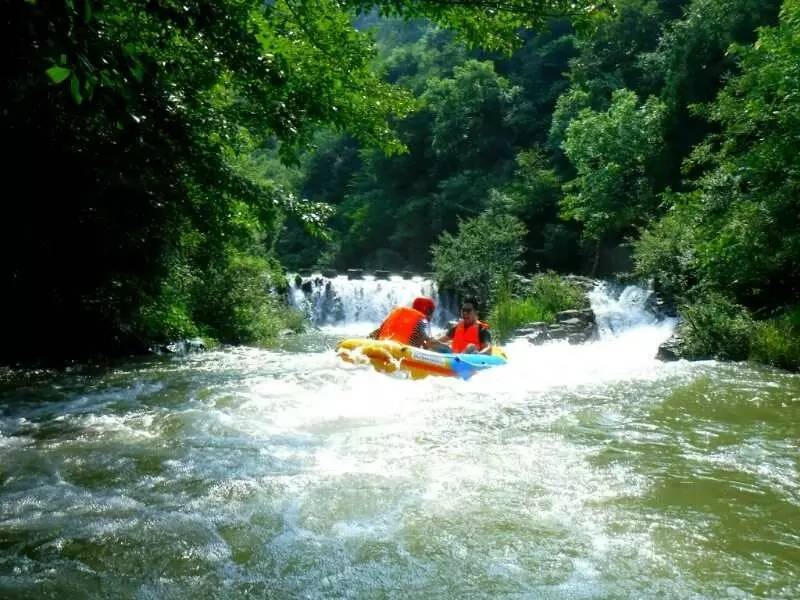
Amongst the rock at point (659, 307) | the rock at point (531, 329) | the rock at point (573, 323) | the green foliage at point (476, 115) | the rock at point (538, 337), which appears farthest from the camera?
the green foliage at point (476, 115)

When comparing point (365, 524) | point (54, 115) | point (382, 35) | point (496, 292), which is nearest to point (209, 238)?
point (54, 115)

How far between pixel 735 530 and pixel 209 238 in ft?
26.4

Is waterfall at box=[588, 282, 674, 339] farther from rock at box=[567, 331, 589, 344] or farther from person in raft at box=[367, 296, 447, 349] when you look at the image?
person in raft at box=[367, 296, 447, 349]

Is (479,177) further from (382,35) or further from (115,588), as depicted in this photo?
(382,35)

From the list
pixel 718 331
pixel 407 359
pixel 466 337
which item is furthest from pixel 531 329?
pixel 407 359

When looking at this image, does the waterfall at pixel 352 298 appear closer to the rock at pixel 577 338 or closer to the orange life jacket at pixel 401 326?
the rock at pixel 577 338

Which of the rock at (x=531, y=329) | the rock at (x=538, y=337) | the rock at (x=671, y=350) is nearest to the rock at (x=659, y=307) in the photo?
the rock at (x=531, y=329)

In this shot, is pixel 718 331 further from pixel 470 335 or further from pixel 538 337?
pixel 538 337

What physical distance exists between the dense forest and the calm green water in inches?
85.7

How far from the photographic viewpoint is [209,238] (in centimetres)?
988

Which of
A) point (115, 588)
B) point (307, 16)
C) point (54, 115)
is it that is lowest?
point (115, 588)

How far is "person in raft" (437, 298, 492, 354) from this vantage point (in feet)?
33.6

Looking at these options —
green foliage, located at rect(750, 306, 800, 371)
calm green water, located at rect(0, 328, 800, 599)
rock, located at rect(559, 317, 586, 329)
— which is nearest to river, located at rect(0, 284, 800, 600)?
calm green water, located at rect(0, 328, 800, 599)

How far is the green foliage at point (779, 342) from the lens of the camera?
378 inches
